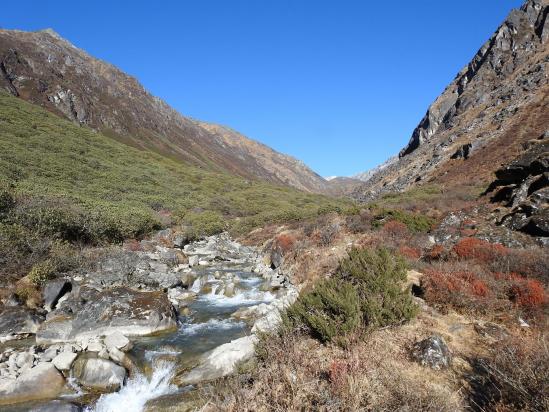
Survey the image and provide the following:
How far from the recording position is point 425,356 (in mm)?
6742

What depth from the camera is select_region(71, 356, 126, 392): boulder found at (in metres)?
8.21

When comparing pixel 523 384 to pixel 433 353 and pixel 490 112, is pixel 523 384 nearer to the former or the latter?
pixel 433 353

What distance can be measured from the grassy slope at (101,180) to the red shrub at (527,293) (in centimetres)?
2199

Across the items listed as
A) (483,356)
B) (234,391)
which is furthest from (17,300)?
(483,356)

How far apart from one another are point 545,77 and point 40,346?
7245 cm

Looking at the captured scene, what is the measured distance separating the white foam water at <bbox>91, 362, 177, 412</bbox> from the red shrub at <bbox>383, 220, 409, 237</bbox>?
12729mm

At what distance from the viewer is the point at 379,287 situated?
8.91 meters

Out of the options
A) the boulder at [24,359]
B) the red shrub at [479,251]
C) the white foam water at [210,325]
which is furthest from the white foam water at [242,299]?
the red shrub at [479,251]

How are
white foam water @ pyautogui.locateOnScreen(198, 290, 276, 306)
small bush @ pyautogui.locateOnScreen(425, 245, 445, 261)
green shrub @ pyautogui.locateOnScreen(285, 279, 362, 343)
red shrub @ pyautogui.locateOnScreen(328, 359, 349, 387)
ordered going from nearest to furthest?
red shrub @ pyautogui.locateOnScreen(328, 359, 349, 387) → green shrub @ pyautogui.locateOnScreen(285, 279, 362, 343) → small bush @ pyautogui.locateOnScreen(425, 245, 445, 261) → white foam water @ pyautogui.locateOnScreen(198, 290, 276, 306)

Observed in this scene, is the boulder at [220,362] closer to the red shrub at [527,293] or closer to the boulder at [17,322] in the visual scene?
the boulder at [17,322]

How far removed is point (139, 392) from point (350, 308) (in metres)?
5.20

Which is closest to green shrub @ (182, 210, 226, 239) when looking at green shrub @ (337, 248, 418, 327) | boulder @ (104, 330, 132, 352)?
boulder @ (104, 330, 132, 352)

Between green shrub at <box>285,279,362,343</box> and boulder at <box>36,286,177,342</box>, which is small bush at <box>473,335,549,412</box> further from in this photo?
boulder at <box>36,286,177,342</box>

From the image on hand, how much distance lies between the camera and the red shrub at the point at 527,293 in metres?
8.49
